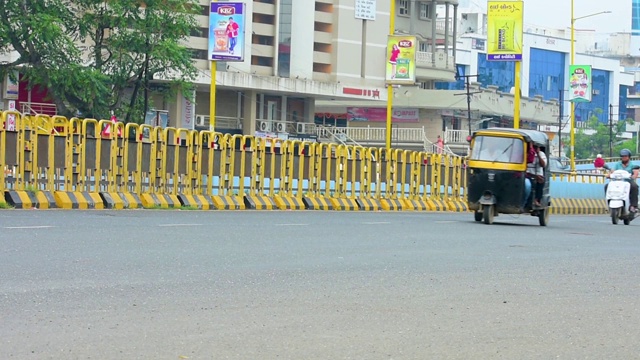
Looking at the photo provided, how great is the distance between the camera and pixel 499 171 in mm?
24406

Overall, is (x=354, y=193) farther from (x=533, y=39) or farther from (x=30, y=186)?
(x=533, y=39)

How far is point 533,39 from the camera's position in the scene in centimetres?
14525

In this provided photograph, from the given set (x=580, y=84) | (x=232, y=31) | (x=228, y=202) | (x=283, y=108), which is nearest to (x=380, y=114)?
(x=283, y=108)

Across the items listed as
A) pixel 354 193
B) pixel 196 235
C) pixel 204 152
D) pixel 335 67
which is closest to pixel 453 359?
pixel 196 235

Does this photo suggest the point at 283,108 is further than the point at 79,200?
Yes

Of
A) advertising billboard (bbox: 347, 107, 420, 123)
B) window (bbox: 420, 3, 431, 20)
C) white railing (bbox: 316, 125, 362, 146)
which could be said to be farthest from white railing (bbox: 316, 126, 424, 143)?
window (bbox: 420, 3, 431, 20)

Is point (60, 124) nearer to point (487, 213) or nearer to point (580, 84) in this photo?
point (487, 213)

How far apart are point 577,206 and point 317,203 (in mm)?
20572

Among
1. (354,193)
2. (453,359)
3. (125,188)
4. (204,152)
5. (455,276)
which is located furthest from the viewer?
(354,193)

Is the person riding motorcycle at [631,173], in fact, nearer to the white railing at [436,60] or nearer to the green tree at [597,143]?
the white railing at [436,60]

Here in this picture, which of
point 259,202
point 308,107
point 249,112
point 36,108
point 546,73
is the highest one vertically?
point 546,73

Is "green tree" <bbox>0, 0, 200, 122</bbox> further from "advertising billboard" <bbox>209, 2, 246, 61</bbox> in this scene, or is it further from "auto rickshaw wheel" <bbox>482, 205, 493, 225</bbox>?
"auto rickshaw wheel" <bbox>482, 205, 493, 225</bbox>

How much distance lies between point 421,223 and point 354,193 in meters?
10.6

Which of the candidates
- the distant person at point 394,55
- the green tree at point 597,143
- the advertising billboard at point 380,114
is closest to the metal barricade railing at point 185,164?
the distant person at point 394,55
